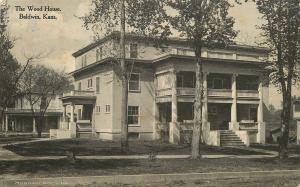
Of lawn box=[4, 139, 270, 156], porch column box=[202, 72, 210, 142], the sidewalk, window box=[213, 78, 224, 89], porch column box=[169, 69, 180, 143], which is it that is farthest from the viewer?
window box=[213, 78, 224, 89]

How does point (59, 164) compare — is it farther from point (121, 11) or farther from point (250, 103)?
point (250, 103)

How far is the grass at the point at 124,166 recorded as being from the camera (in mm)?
17188

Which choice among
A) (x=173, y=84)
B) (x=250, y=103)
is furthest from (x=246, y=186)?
(x=250, y=103)

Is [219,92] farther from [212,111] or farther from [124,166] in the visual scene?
[124,166]

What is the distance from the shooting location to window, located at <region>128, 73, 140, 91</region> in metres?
39.6

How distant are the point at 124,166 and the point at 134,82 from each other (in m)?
20.3

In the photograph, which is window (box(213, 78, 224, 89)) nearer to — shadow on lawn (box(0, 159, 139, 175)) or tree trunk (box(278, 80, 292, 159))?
tree trunk (box(278, 80, 292, 159))

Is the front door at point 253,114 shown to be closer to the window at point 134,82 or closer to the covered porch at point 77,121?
the window at point 134,82

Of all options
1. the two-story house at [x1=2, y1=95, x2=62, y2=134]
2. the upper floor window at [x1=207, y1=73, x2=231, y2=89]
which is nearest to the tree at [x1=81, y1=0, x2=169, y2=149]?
the upper floor window at [x1=207, y1=73, x2=231, y2=89]

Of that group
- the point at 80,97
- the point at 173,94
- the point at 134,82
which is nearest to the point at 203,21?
the point at 173,94

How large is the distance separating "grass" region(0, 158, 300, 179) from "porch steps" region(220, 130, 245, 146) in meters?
11.9

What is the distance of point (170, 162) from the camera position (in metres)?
21.8

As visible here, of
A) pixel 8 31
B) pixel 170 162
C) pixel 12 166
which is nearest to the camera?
pixel 12 166

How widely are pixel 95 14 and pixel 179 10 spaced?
24.4 feet
